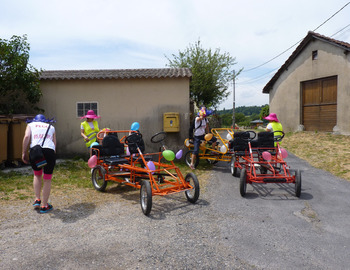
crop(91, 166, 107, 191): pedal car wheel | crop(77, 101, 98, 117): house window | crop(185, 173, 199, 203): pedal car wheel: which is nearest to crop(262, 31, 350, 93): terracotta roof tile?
crop(77, 101, 98, 117): house window

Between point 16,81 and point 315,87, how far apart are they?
586 inches

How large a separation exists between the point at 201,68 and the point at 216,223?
84.0 feet

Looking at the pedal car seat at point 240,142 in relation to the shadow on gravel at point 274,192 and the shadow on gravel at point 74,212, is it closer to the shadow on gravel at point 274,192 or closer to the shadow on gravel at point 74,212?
the shadow on gravel at point 274,192

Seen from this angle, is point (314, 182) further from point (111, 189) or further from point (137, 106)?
point (137, 106)

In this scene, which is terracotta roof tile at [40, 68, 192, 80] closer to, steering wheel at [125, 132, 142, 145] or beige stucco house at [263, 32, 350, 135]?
steering wheel at [125, 132, 142, 145]

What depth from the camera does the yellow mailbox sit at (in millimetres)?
9172

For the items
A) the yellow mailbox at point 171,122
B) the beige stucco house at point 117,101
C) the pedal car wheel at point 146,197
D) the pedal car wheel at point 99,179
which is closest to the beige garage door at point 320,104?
the beige stucco house at point 117,101

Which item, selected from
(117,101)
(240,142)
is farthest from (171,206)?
(117,101)

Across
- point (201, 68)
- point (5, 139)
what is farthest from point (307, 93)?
point (5, 139)

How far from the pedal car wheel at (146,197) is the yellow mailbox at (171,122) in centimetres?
454

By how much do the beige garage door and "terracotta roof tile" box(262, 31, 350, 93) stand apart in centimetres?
170

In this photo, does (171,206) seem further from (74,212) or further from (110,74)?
(110,74)

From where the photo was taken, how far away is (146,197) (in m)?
4.74

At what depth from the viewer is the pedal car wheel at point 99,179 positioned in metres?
5.90
